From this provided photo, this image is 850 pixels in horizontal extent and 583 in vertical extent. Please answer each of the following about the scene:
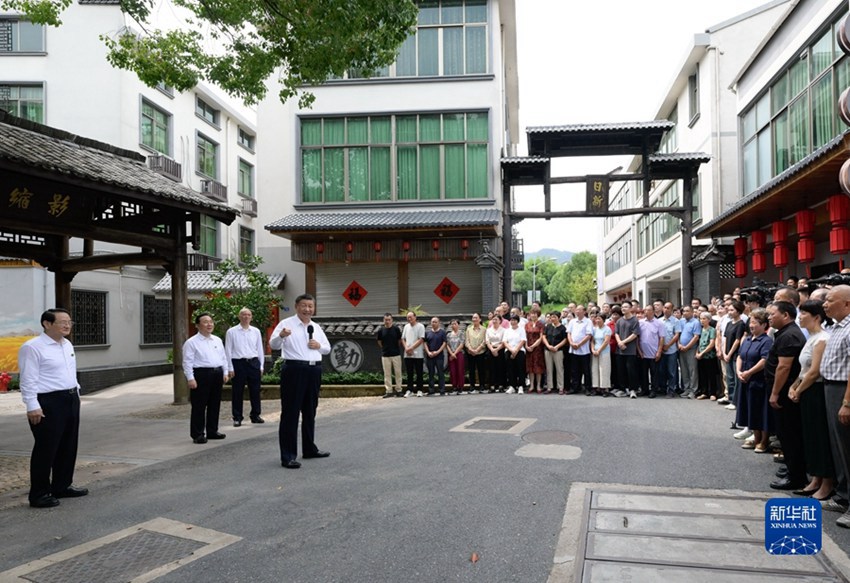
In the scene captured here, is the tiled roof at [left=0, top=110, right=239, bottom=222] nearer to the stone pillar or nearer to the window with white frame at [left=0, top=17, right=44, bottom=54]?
the stone pillar

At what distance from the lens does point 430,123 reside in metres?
20.8

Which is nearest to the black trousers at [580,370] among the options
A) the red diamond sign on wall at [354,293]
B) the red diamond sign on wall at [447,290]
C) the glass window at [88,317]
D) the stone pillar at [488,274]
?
the stone pillar at [488,274]

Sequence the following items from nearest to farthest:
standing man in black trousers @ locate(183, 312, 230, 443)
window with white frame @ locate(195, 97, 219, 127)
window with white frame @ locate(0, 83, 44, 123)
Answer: standing man in black trousers @ locate(183, 312, 230, 443) → window with white frame @ locate(0, 83, 44, 123) → window with white frame @ locate(195, 97, 219, 127)

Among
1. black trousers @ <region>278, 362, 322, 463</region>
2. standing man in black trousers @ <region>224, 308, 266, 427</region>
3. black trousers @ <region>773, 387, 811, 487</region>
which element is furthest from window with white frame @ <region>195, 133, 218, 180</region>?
black trousers @ <region>773, 387, 811, 487</region>

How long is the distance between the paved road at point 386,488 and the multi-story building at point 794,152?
14.8ft

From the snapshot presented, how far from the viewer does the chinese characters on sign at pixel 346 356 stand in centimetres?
1606

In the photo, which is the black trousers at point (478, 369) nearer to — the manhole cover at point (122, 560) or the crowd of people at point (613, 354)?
the crowd of people at point (613, 354)

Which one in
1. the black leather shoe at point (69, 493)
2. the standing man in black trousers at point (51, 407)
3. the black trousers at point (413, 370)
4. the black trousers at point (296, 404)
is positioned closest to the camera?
the standing man in black trousers at point (51, 407)

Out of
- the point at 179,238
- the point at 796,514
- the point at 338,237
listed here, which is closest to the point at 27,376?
the point at 796,514

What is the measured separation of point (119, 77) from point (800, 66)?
20570 mm

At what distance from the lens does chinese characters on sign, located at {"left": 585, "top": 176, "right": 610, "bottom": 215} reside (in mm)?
19391

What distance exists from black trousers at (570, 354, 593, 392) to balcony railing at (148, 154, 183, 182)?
16.8m

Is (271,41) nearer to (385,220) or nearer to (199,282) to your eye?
(385,220)

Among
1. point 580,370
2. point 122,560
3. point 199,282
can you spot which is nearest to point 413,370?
point 580,370
